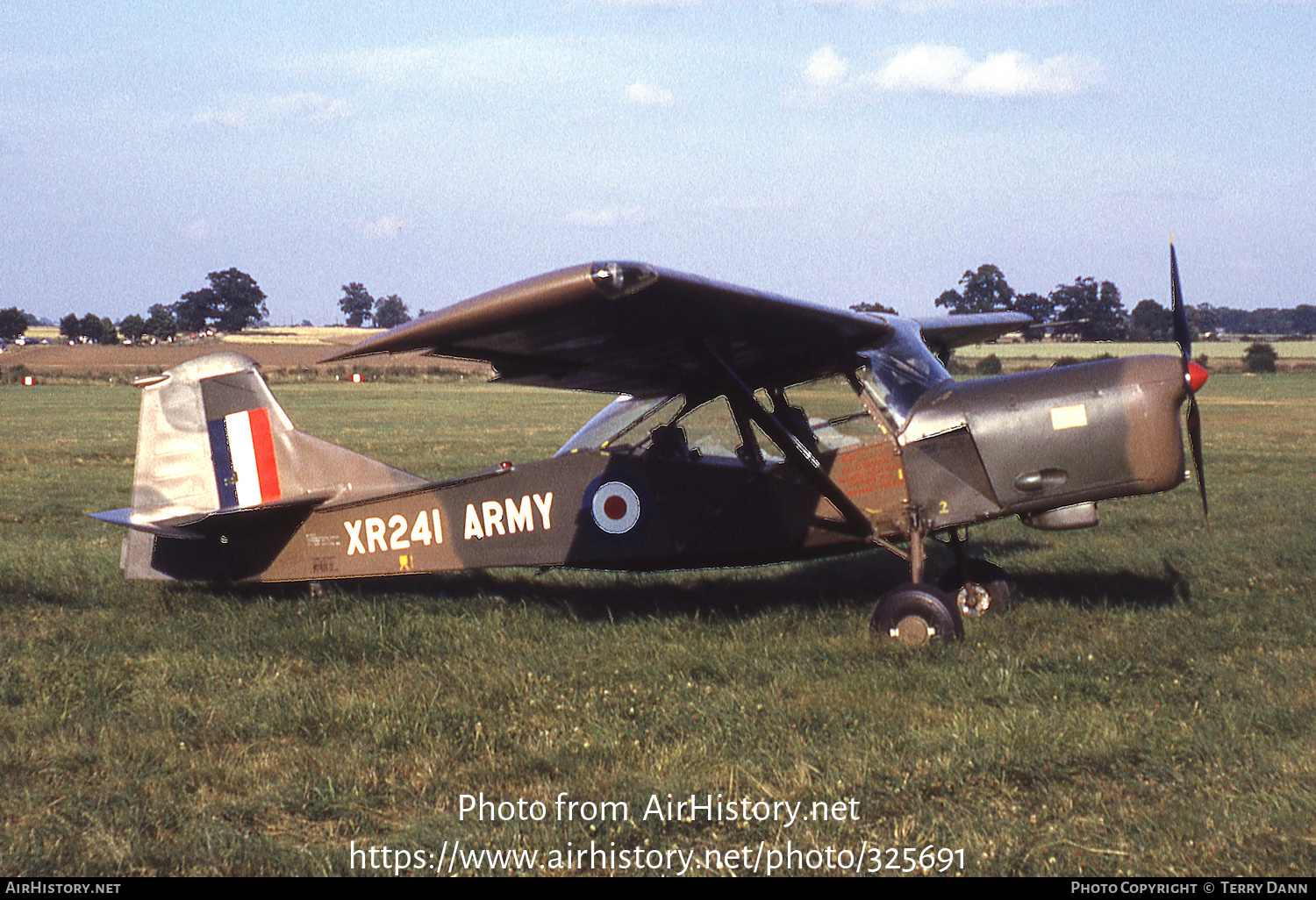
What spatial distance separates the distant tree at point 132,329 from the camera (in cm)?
12544

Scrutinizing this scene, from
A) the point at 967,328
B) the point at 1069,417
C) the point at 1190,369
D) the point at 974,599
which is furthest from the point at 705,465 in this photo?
the point at 967,328

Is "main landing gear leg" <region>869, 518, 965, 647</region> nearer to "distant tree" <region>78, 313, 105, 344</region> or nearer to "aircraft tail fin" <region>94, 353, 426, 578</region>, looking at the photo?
"aircraft tail fin" <region>94, 353, 426, 578</region>

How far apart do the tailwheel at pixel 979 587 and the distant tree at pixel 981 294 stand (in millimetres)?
60825

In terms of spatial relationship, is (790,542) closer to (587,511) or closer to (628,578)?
(587,511)

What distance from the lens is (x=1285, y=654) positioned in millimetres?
6469

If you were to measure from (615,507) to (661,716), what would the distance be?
7.91 feet

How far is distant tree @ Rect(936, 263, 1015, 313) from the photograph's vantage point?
7131cm

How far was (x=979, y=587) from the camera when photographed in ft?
26.7

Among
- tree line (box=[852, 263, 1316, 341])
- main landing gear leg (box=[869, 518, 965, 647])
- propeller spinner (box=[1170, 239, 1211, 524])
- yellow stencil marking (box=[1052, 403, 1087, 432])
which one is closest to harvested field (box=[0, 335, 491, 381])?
tree line (box=[852, 263, 1316, 341])

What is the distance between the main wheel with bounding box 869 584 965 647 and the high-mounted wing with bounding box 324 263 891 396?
1.62m

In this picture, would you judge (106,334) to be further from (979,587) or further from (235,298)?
(979,587)

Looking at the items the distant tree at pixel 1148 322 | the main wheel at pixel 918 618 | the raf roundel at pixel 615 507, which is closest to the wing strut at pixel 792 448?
the main wheel at pixel 918 618
